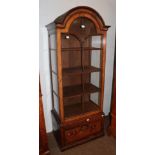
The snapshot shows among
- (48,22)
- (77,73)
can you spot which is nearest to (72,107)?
(77,73)

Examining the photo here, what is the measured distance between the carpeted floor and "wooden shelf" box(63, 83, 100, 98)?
74 centimetres

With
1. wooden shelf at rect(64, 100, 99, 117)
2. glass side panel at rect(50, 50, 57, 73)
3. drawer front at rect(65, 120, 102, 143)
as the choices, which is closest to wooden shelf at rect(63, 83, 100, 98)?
wooden shelf at rect(64, 100, 99, 117)

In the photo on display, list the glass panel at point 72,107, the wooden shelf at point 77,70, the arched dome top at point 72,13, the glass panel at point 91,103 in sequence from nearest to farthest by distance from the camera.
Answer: the arched dome top at point 72,13 < the wooden shelf at point 77,70 < the glass panel at point 72,107 < the glass panel at point 91,103

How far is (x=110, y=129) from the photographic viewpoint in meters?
2.28

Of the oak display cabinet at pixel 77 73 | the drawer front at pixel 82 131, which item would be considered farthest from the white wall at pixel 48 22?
the drawer front at pixel 82 131

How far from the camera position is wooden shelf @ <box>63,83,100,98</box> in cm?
200

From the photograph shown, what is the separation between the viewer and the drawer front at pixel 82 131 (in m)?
1.99

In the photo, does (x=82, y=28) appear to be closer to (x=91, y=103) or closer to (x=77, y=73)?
(x=77, y=73)

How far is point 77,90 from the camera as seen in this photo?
2113 mm

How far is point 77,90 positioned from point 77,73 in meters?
0.32

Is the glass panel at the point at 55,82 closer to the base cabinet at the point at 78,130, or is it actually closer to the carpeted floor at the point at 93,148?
the base cabinet at the point at 78,130

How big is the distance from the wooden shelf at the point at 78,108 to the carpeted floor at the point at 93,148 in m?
0.47
